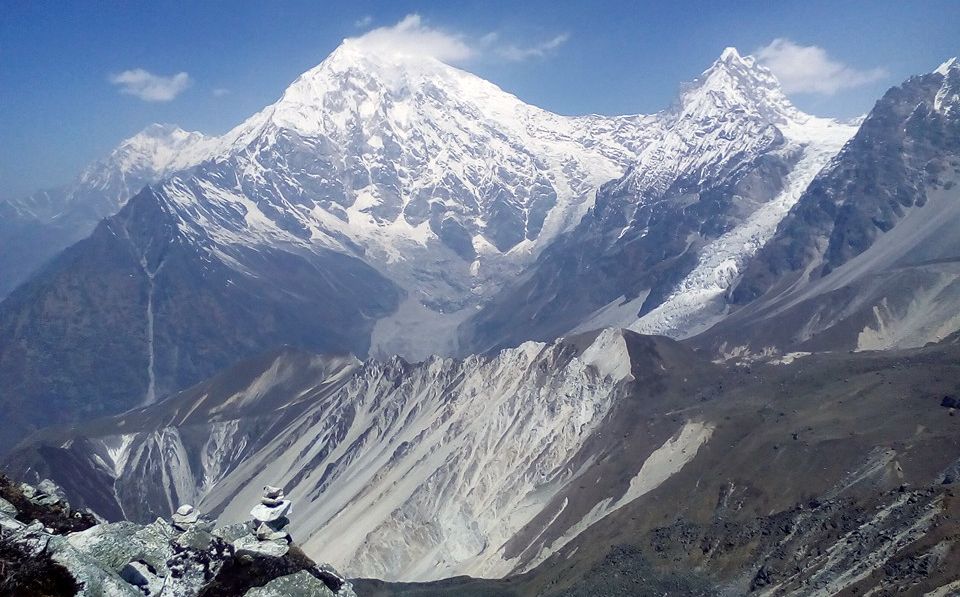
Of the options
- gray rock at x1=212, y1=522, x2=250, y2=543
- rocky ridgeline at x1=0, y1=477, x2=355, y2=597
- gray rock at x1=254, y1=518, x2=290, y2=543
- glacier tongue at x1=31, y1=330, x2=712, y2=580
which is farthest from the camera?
glacier tongue at x1=31, y1=330, x2=712, y2=580

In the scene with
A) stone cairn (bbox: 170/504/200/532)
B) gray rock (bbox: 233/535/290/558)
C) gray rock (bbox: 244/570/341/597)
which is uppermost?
stone cairn (bbox: 170/504/200/532)

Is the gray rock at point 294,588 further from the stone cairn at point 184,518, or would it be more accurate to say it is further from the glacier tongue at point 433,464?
the glacier tongue at point 433,464

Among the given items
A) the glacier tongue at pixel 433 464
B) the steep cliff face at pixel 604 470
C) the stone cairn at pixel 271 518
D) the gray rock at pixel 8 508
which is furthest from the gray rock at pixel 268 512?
the glacier tongue at pixel 433 464

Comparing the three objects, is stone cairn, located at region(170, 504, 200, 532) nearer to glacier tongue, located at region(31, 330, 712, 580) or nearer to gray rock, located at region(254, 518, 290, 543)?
gray rock, located at region(254, 518, 290, 543)

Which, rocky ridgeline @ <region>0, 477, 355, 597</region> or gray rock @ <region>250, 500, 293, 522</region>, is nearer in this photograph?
rocky ridgeline @ <region>0, 477, 355, 597</region>

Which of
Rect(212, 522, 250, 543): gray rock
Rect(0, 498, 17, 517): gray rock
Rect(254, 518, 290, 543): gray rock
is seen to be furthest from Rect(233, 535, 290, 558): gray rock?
Rect(0, 498, 17, 517): gray rock

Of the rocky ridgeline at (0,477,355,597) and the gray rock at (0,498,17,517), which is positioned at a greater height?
the gray rock at (0,498,17,517)

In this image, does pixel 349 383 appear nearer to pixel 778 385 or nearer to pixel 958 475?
pixel 778 385
